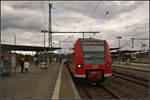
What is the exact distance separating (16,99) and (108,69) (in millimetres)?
6462

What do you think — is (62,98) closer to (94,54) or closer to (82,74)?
(82,74)

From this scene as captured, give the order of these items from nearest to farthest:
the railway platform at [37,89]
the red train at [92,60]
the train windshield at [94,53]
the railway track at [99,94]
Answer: the railway platform at [37,89], the railway track at [99,94], the red train at [92,60], the train windshield at [94,53]

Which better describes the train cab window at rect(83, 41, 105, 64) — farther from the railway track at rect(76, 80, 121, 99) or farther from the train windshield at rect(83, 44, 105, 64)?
the railway track at rect(76, 80, 121, 99)

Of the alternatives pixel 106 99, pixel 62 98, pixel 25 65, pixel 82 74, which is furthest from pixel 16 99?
pixel 25 65

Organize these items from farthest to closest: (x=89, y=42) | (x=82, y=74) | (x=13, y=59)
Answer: (x=13, y=59)
(x=89, y=42)
(x=82, y=74)

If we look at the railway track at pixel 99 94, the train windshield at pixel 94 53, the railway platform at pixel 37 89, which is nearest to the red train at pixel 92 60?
the train windshield at pixel 94 53

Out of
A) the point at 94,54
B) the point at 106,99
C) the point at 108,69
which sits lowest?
the point at 106,99

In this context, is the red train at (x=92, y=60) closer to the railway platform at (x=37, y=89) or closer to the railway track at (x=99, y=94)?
the railway track at (x=99, y=94)

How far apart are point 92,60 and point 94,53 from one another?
473mm

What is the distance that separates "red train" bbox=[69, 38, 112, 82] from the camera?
43.4 ft

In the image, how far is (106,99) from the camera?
9.72 m

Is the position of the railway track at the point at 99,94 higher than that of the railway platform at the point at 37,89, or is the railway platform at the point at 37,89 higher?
the railway platform at the point at 37,89

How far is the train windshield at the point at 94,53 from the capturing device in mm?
13531

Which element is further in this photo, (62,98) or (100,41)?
(100,41)
